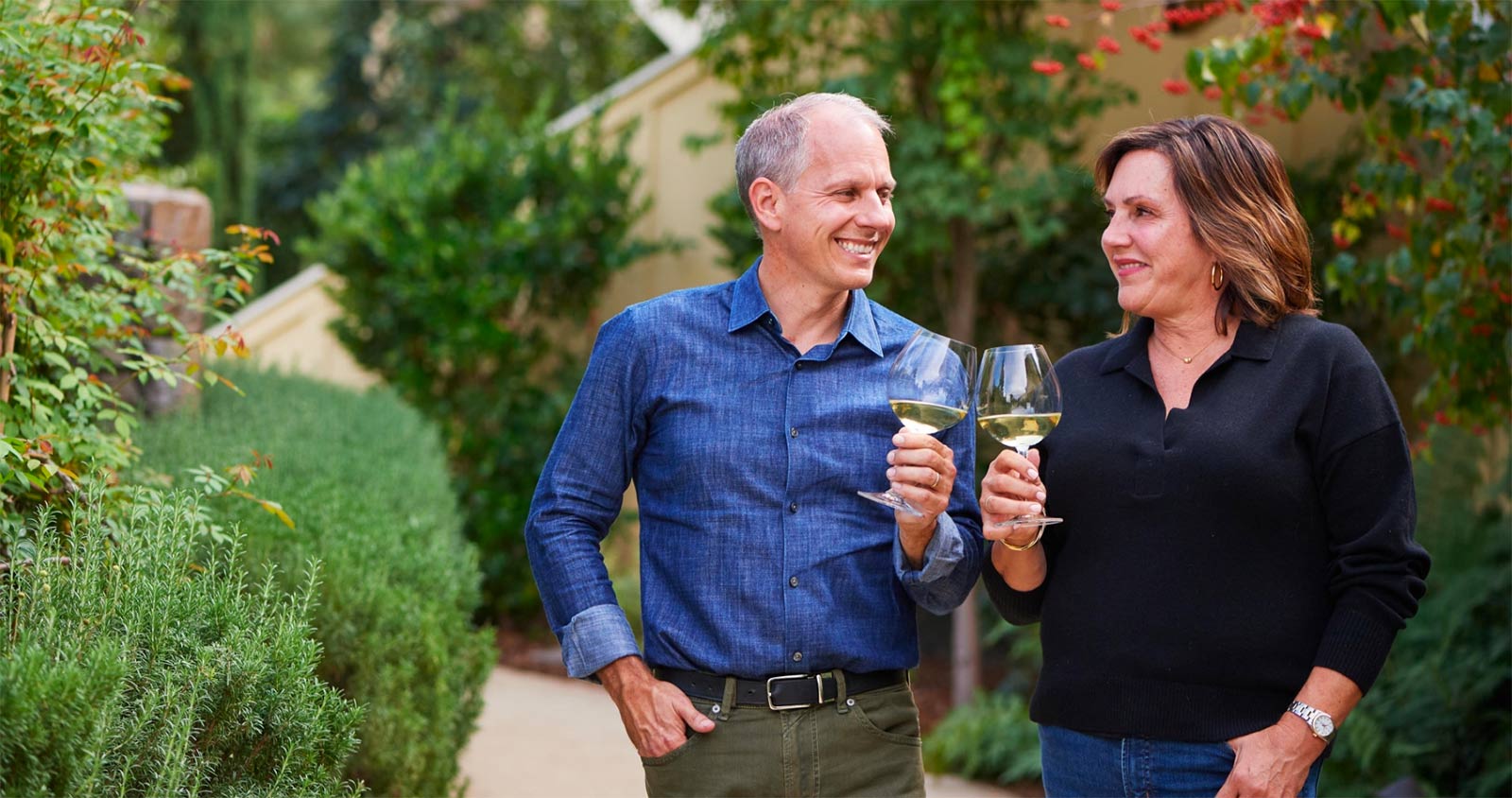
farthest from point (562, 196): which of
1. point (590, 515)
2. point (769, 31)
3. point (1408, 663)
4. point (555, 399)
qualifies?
point (590, 515)

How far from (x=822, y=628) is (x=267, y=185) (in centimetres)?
1728

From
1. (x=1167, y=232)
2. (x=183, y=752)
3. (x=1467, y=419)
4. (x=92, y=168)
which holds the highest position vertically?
(x=92, y=168)

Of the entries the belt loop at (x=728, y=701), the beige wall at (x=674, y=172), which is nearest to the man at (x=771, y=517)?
the belt loop at (x=728, y=701)

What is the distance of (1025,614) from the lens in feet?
9.73

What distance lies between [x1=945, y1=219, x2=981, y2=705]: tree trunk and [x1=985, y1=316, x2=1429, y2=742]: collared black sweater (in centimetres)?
565

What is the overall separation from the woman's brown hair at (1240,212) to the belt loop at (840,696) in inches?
39.9

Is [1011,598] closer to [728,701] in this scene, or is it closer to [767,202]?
[728,701]

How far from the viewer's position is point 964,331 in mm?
8492

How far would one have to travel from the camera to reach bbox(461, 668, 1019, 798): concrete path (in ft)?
21.5

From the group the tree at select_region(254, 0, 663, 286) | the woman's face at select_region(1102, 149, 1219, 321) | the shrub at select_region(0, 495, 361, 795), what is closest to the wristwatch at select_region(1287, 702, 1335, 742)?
the woman's face at select_region(1102, 149, 1219, 321)

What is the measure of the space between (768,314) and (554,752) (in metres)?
4.82

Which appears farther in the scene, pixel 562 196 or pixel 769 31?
pixel 562 196

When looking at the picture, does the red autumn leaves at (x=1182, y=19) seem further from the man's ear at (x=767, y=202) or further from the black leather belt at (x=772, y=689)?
the black leather belt at (x=772, y=689)

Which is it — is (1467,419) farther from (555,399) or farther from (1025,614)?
(555,399)
